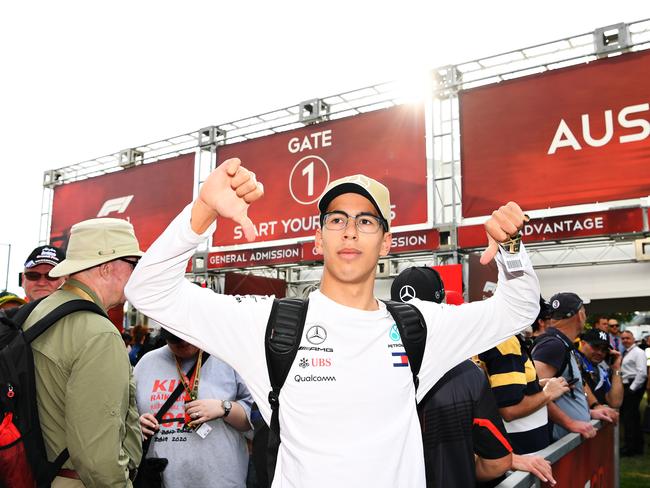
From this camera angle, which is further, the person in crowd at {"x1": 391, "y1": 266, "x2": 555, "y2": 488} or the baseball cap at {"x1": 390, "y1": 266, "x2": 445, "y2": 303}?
the baseball cap at {"x1": 390, "y1": 266, "x2": 445, "y2": 303}

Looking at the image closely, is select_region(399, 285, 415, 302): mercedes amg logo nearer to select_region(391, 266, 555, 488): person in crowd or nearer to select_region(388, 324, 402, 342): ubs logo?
select_region(391, 266, 555, 488): person in crowd

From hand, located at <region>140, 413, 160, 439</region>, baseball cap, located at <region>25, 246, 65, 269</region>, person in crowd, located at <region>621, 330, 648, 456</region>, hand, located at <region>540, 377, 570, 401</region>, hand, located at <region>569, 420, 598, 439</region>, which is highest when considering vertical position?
baseball cap, located at <region>25, 246, 65, 269</region>

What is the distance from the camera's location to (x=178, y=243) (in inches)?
58.9

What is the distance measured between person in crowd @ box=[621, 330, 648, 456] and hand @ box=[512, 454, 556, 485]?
7.19 m

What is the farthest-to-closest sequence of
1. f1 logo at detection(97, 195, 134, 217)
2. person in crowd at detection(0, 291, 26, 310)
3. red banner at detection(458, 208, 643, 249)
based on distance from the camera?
f1 logo at detection(97, 195, 134, 217)
red banner at detection(458, 208, 643, 249)
person in crowd at detection(0, 291, 26, 310)

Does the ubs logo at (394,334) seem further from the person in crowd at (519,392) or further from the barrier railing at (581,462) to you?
the person in crowd at (519,392)

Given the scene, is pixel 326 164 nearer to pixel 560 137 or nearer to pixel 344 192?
pixel 560 137

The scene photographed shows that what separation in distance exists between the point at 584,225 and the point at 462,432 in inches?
386

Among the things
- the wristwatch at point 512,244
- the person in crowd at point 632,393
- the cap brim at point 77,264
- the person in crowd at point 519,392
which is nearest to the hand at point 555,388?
the person in crowd at point 519,392

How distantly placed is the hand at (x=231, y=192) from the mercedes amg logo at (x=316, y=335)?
350 millimetres

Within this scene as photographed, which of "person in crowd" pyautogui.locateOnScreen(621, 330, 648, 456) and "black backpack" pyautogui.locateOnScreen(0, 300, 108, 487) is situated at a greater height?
"black backpack" pyautogui.locateOnScreen(0, 300, 108, 487)

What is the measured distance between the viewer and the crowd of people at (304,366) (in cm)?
153

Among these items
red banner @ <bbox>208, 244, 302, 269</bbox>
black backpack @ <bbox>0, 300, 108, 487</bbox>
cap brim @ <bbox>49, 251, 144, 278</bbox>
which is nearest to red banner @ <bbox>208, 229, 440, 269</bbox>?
red banner @ <bbox>208, 244, 302, 269</bbox>

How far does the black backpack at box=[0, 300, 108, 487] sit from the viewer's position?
1.86 meters
